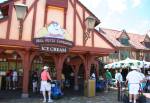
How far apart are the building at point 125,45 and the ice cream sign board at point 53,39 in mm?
18160

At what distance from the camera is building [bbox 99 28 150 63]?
3344 cm

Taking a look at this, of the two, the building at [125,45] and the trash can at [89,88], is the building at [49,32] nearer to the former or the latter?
the trash can at [89,88]

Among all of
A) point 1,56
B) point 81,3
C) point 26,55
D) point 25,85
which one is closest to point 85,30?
point 81,3

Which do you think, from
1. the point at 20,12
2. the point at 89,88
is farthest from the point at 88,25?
the point at 20,12

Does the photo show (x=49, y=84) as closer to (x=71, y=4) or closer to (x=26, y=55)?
(x=26, y=55)

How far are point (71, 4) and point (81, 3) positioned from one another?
2.23 ft

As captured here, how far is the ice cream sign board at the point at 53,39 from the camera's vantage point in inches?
529

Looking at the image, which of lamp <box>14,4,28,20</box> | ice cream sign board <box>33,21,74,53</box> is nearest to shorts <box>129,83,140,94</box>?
ice cream sign board <box>33,21,74,53</box>

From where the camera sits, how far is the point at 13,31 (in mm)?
13359

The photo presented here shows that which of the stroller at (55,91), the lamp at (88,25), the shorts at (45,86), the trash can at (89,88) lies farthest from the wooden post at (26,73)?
the lamp at (88,25)

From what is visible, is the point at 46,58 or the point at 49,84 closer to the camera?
the point at 49,84

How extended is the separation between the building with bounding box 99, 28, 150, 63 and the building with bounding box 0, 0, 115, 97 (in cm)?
1685

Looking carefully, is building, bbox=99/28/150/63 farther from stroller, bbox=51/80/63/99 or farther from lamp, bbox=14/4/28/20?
lamp, bbox=14/4/28/20

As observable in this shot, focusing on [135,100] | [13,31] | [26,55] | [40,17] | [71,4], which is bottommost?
[135,100]
